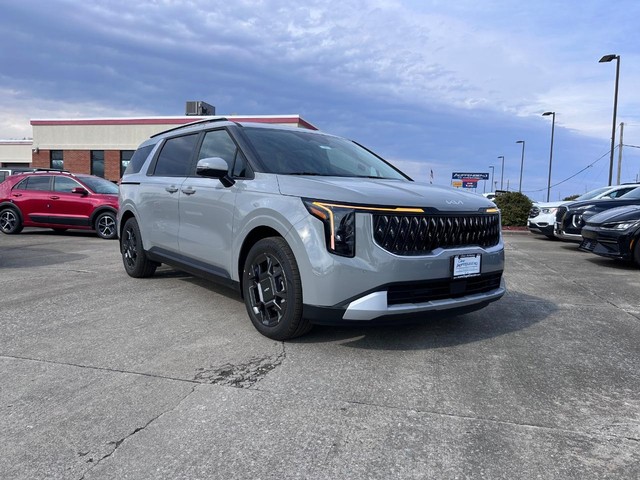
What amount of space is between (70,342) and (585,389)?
3710 mm

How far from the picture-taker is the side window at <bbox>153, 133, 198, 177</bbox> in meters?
5.29

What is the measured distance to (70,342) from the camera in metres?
3.89

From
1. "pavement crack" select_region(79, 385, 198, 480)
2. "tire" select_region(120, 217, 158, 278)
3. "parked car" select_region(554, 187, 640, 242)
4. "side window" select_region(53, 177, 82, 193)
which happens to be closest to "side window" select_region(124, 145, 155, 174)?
"tire" select_region(120, 217, 158, 278)

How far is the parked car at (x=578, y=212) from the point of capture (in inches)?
433

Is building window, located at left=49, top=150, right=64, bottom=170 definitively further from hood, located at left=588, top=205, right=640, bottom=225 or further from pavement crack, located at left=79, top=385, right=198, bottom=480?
pavement crack, located at left=79, top=385, right=198, bottom=480

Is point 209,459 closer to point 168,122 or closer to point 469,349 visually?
point 469,349

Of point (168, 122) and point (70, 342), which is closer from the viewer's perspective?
point (70, 342)

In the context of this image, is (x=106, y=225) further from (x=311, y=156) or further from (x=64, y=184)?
(x=311, y=156)

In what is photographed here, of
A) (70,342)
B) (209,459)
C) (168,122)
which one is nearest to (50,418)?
(209,459)

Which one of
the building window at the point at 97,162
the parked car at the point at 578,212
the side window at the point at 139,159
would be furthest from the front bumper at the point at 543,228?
the building window at the point at 97,162

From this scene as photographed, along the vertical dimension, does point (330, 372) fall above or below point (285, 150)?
below

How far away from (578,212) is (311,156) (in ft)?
30.5

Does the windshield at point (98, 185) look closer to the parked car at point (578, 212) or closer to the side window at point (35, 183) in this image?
the side window at point (35, 183)

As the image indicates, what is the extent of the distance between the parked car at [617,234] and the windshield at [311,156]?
17.5 ft
